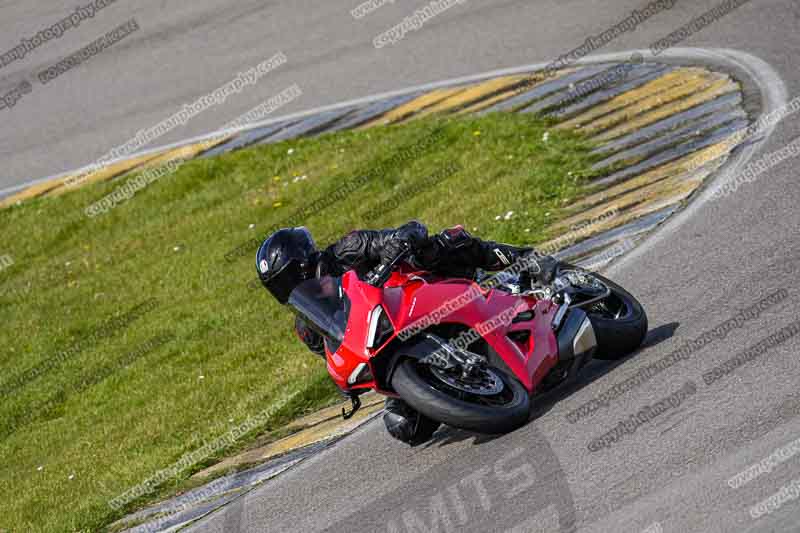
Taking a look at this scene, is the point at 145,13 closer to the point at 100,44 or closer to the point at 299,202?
the point at 100,44

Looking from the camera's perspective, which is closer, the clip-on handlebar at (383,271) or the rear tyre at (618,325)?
the clip-on handlebar at (383,271)

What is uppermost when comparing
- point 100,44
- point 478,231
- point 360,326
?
point 100,44

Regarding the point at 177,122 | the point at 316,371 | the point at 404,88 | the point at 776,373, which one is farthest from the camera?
the point at 177,122

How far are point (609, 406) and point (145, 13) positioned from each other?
518 inches

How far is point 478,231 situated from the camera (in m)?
11.4

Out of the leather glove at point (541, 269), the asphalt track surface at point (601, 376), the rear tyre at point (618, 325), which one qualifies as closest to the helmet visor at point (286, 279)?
the asphalt track surface at point (601, 376)

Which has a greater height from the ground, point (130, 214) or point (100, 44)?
point (100, 44)

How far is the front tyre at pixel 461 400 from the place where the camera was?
621 cm

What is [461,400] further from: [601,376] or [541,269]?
[541,269]

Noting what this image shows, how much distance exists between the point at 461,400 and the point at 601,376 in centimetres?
118

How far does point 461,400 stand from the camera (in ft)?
20.8

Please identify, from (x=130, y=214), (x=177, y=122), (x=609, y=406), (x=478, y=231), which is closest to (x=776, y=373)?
(x=609, y=406)

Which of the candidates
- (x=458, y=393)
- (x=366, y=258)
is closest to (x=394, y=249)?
(x=366, y=258)

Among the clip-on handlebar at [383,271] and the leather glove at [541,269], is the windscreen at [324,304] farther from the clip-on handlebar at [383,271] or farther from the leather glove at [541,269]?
the leather glove at [541,269]
